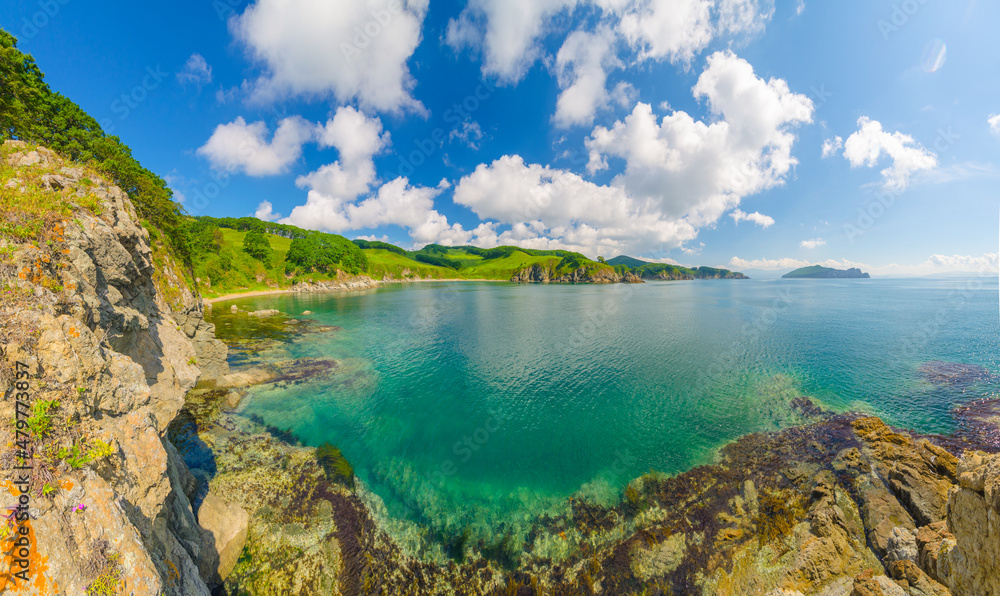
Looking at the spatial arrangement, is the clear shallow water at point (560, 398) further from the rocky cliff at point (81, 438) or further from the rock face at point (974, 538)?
the rock face at point (974, 538)

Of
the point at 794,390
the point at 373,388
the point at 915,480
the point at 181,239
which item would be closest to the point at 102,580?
the point at 373,388

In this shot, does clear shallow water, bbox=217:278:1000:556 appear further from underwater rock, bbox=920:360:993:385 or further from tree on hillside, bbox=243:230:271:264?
tree on hillside, bbox=243:230:271:264

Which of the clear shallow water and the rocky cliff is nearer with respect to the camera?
the rocky cliff

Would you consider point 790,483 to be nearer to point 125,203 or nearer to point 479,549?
point 479,549

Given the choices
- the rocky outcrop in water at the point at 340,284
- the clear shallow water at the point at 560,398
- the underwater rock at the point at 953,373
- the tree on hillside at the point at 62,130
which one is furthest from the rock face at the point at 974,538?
the rocky outcrop in water at the point at 340,284

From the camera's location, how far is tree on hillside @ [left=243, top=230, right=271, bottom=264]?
359ft

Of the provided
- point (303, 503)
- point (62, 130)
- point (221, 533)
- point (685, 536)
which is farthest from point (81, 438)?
point (62, 130)

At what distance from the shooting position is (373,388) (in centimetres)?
2377

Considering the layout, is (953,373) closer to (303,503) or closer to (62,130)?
(303,503)

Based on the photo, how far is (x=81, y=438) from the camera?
6289 mm

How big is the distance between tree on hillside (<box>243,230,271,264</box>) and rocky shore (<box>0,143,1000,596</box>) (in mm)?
113751

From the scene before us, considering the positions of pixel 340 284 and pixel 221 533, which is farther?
pixel 340 284

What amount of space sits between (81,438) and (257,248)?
132992 millimetres

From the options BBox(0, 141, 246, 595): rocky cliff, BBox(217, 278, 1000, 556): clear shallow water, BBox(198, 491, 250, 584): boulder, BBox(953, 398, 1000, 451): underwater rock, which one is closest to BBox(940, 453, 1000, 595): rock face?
BBox(217, 278, 1000, 556): clear shallow water
